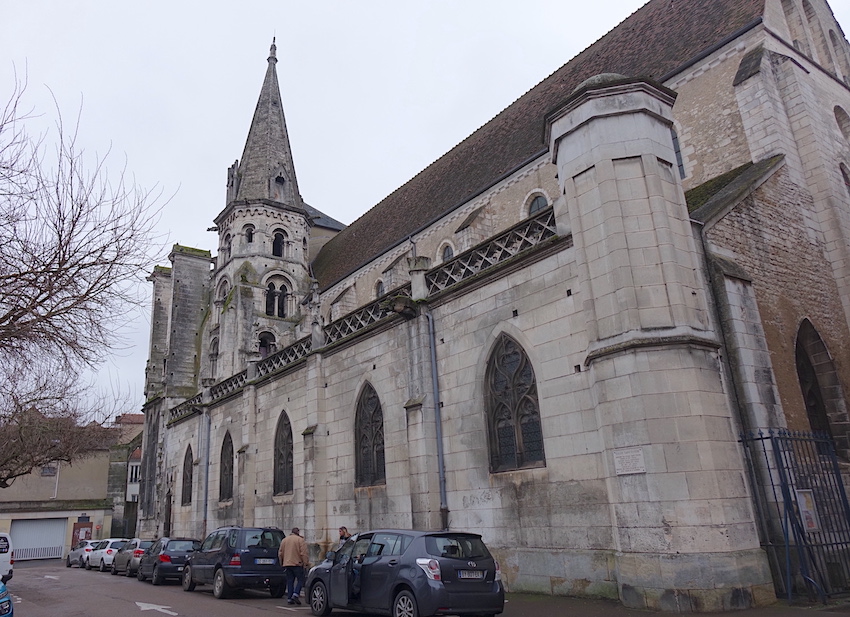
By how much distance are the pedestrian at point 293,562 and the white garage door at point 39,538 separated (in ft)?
114

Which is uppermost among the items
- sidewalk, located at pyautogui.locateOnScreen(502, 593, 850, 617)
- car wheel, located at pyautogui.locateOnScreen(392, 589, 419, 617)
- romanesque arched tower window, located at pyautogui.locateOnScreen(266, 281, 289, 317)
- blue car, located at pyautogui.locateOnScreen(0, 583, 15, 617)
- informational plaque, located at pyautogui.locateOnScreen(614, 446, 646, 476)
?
romanesque arched tower window, located at pyautogui.locateOnScreen(266, 281, 289, 317)

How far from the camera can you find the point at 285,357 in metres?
20.2

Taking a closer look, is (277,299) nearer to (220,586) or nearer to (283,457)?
(283,457)

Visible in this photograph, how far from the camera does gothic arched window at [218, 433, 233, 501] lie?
2239cm

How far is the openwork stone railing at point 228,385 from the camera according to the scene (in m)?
22.8

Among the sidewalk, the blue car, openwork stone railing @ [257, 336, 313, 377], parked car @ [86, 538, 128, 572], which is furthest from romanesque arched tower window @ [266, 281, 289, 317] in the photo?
the blue car

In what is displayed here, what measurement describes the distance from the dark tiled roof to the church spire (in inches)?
236

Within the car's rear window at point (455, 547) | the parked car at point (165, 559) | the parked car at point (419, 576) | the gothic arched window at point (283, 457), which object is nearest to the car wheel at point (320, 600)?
the parked car at point (419, 576)

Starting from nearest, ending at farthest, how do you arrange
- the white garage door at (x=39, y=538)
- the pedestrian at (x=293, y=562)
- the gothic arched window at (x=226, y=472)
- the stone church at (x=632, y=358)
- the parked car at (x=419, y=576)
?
the parked car at (x=419, y=576) → the stone church at (x=632, y=358) → the pedestrian at (x=293, y=562) → the gothic arched window at (x=226, y=472) → the white garage door at (x=39, y=538)

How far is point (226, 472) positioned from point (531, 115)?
16760mm

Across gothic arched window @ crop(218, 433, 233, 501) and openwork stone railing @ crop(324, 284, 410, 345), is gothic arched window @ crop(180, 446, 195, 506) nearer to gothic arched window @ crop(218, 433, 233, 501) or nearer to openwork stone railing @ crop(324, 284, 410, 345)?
gothic arched window @ crop(218, 433, 233, 501)

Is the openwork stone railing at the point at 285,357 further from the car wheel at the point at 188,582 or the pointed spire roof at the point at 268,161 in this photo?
the pointed spire roof at the point at 268,161

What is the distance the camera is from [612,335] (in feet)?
31.8

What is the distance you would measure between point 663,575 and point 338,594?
4.57 metres
